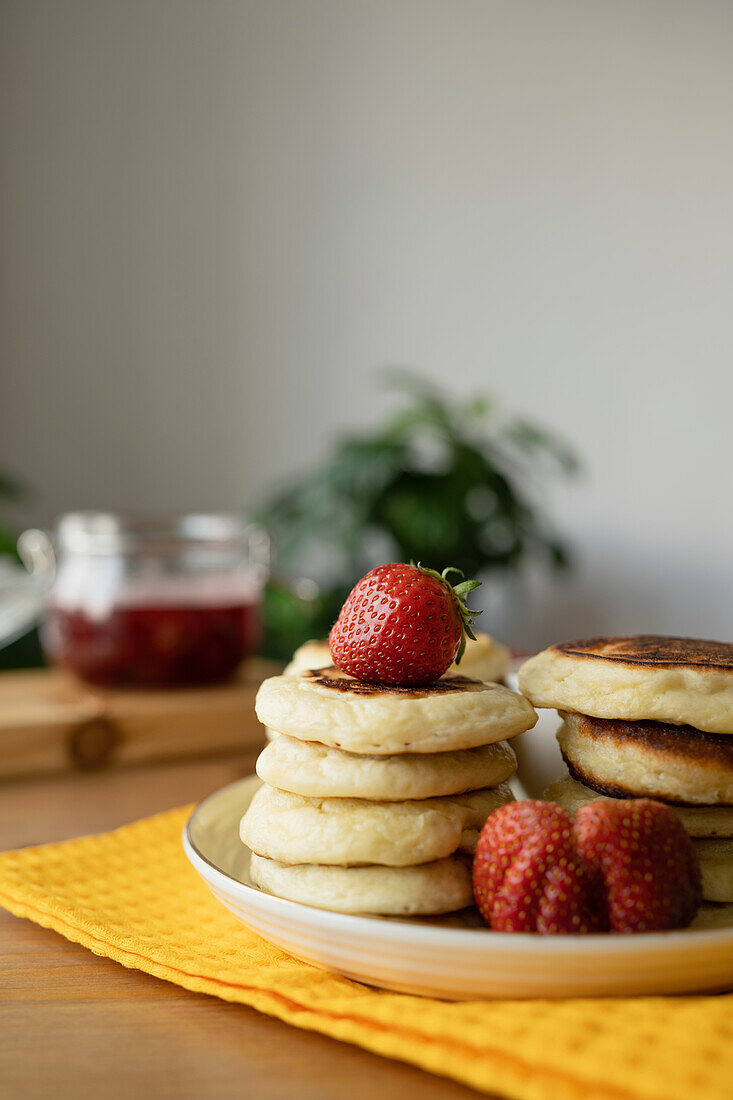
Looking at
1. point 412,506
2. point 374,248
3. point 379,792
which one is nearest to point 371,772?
point 379,792

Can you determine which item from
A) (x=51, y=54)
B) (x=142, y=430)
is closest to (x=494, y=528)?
(x=142, y=430)

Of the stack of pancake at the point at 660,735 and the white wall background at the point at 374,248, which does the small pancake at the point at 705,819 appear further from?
the white wall background at the point at 374,248

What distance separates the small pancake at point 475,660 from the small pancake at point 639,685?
21 cm

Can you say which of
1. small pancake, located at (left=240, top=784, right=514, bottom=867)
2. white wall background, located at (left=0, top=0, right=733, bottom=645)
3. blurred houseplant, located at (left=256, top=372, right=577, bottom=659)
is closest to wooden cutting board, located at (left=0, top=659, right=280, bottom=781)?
blurred houseplant, located at (left=256, top=372, right=577, bottom=659)

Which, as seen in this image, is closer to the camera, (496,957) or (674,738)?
(496,957)

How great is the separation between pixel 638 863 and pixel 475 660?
17.2 inches

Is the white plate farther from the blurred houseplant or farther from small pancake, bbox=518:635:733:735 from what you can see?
the blurred houseplant

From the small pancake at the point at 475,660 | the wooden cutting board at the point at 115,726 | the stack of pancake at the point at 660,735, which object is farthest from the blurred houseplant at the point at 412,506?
the stack of pancake at the point at 660,735

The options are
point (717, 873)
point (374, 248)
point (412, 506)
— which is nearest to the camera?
point (717, 873)

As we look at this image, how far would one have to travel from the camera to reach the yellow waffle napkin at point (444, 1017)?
521 mm

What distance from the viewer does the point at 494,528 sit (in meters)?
2.33

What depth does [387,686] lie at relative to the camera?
2.50 ft

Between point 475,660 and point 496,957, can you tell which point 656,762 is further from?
point 475,660

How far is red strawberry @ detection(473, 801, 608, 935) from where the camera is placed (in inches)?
23.8
